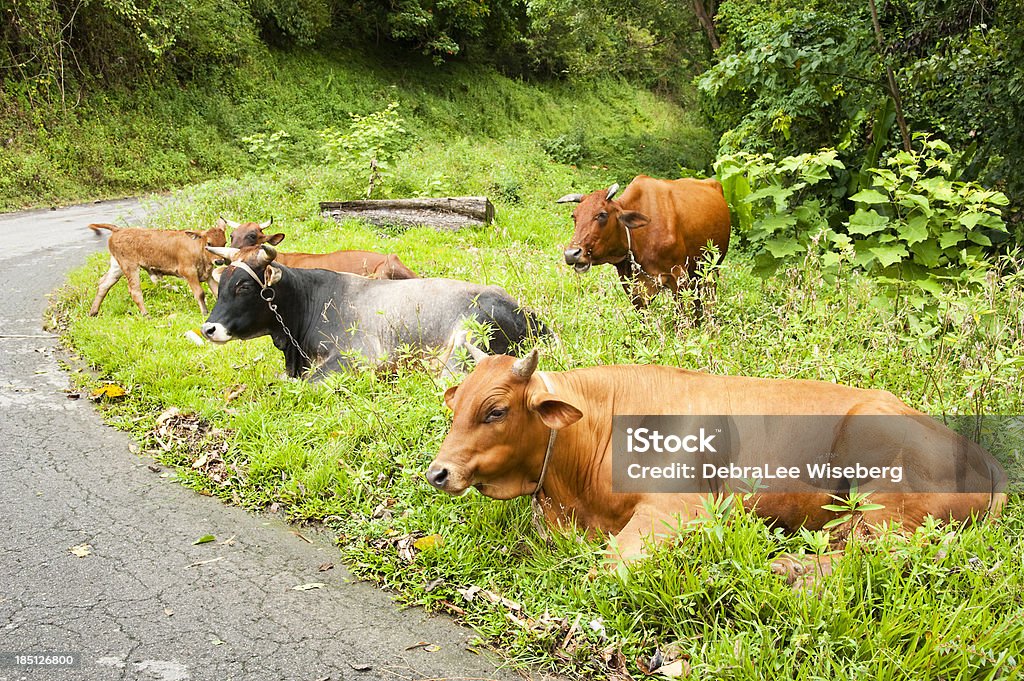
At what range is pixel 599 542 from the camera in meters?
3.79

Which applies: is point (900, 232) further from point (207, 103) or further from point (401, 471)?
point (207, 103)

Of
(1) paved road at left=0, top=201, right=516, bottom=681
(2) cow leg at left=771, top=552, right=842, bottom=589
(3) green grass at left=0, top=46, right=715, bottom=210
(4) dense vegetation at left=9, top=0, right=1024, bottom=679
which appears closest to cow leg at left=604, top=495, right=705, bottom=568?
(4) dense vegetation at left=9, top=0, right=1024, bottom=679

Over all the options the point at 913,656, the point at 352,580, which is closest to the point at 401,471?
the point at 352,580

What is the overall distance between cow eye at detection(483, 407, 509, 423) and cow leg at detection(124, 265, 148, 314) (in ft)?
19.7

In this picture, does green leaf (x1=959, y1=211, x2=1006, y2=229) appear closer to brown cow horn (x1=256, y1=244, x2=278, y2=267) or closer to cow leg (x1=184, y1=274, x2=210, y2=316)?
brown cow horn (x1=256, y1=244, x2=278, y2=267)

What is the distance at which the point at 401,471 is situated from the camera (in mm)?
4793

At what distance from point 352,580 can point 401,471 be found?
0.87 metres

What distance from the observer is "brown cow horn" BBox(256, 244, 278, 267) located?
21.2ft

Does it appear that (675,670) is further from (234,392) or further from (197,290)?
(197,290)

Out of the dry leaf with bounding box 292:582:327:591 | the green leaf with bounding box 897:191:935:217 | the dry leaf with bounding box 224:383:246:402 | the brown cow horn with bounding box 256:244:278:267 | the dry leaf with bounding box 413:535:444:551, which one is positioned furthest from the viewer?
the brown cow horn with bounding box 256:244:278:267

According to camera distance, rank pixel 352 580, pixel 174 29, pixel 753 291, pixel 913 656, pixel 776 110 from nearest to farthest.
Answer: pixel 913 656 → pixel 352 580 → pixel 753 291 → pixel 776 110 → pixel 174 29

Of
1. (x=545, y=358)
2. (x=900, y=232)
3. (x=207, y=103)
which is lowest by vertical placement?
(x=545, y=358)

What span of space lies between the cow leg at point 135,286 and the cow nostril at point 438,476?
5990mm

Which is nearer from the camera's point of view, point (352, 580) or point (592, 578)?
point (592, 578)
